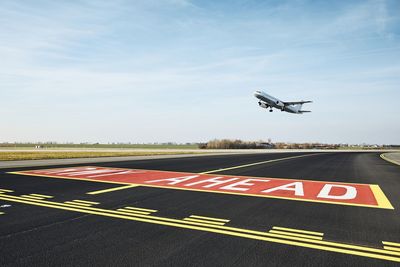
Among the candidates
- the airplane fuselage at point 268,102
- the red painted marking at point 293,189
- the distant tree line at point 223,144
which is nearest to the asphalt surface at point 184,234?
the red painted marking at point 293,189

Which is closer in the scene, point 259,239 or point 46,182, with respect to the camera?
point 259,239

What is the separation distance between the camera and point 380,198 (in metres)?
9.14

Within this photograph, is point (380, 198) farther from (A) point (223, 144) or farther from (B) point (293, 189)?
(A) point (223, 144)

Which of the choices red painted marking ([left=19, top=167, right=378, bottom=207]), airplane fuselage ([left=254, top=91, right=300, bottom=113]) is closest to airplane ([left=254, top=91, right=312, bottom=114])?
airplane fuselage ([left=254, top=91, right=300, bottom=113])

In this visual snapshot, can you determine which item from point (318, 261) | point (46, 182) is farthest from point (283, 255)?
point (46, 182)

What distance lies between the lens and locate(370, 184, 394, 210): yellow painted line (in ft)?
26.6

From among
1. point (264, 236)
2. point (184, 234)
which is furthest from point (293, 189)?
point (184, 234)

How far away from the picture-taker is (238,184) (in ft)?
37.7

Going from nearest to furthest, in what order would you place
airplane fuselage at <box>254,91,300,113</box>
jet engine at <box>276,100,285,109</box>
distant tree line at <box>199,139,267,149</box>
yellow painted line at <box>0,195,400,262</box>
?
yellow painted line at <box>0,195,400,262</box>
airplane fuselage at <box>254,91,300,113</box>
jet engine at <box>276,100,285,109</box>
distant tree line at <box>199,139,267,149</box>

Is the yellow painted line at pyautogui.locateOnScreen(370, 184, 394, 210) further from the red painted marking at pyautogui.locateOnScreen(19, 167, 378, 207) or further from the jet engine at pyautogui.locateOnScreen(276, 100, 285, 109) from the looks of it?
the jet engine at pyautogui.locateOnScreen(276, 100, 285, 109)

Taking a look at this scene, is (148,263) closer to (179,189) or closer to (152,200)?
(152,200)

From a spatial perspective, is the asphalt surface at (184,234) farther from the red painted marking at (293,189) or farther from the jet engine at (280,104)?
the jet engine at (280,104)

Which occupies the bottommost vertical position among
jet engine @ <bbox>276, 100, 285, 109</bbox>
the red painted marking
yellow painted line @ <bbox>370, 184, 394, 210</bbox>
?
yellow painted line @ <bbox>370, 184, 394, 210</bbox>

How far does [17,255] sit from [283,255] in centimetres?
357
